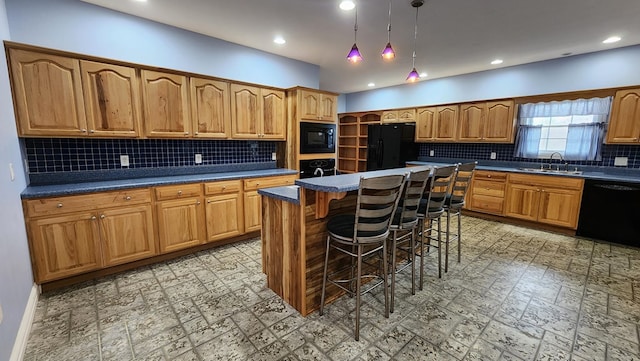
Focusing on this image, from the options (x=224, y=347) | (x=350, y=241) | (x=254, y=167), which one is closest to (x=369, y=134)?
(x=254, y=167)

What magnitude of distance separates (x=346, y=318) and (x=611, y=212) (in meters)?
4.23

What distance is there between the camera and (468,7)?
272cm

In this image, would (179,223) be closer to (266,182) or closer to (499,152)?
(266,182)

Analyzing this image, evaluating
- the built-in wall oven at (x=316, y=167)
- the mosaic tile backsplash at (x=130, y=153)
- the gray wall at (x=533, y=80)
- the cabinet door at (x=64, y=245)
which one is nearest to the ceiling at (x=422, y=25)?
the gray wall at (x=533, y=80)

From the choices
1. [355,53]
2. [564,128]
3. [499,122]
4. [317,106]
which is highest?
[355,53]

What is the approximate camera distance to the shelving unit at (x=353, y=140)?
7.59 meters

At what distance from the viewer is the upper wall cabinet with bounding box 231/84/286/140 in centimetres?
374

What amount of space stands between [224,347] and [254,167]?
287 centimetres

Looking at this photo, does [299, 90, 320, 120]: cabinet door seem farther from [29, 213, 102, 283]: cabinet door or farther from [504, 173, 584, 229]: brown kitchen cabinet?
[504, 173, 584, 229]: brown kitchen cabinet

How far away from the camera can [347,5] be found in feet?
8.63

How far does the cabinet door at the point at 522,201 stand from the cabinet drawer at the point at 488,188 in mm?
123

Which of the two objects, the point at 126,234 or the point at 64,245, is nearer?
the point at 64,245

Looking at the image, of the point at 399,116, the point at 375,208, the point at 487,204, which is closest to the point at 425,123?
the point at 399,116

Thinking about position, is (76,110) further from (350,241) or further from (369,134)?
(369,134)
